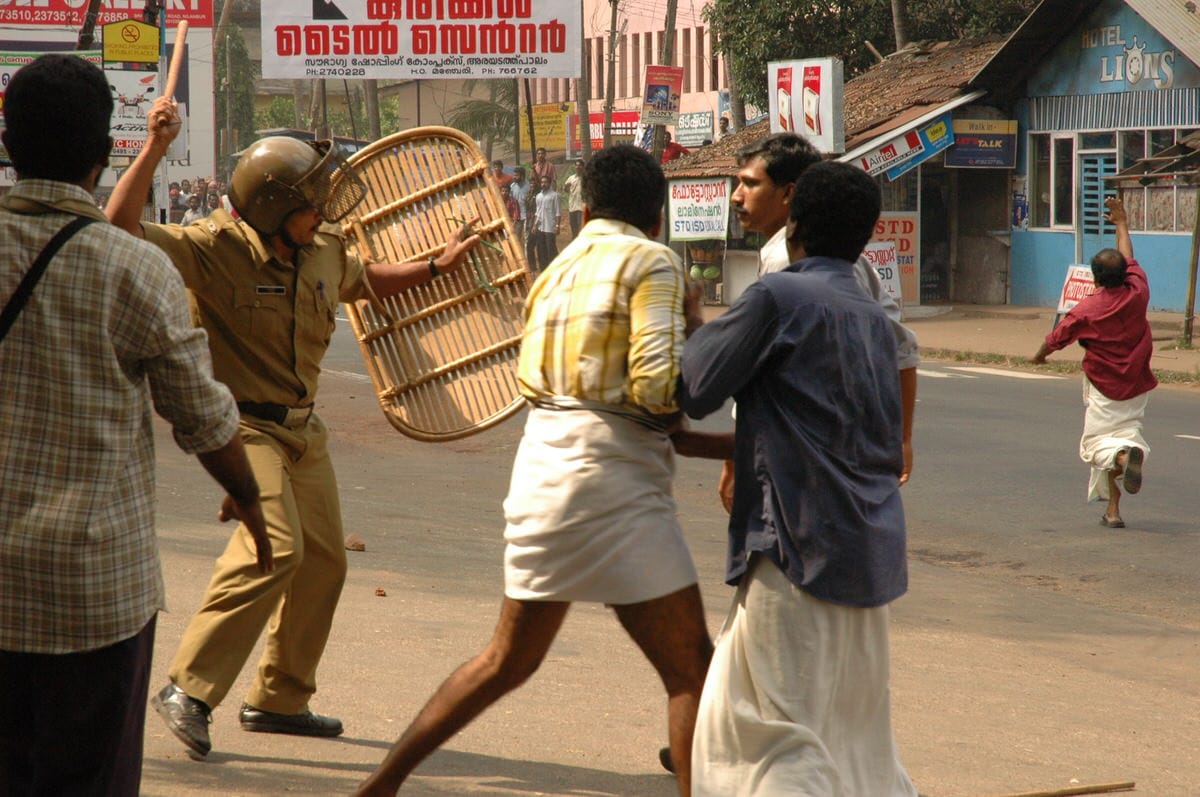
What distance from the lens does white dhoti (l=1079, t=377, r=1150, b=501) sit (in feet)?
30.3

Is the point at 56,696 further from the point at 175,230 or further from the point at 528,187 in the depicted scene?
the point at 528,187

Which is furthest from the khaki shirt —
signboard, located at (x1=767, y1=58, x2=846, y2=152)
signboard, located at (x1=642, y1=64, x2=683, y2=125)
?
signboard, located at (x1=642, y1=64, x2=683, y2=125)

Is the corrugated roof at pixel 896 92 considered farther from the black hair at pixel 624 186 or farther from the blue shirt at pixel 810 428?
the blue shirt at pixel 810 428

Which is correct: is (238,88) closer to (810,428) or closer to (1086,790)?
(1086,790)

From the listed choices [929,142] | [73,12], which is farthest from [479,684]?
[73,12]

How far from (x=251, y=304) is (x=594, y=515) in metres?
1.49

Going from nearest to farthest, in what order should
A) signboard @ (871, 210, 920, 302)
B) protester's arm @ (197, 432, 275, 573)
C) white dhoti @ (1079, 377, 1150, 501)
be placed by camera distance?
protester's arm @ (197, 432, 275, 573) < white dhoti @ (1079, 377, 1150, 501) < signboard @ (871, 210, 920, 302)

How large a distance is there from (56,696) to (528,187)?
31.7m

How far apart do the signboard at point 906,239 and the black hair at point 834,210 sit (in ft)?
68.2

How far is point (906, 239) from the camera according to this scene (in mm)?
24219

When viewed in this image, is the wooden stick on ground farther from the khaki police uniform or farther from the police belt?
the police belt

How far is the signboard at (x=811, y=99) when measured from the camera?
70.5 ft

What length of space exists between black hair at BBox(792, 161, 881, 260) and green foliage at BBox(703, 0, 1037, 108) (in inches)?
1046

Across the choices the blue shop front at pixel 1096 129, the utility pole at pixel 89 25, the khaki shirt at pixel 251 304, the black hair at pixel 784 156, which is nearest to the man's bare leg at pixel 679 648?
the black hair at pixel 784 156
